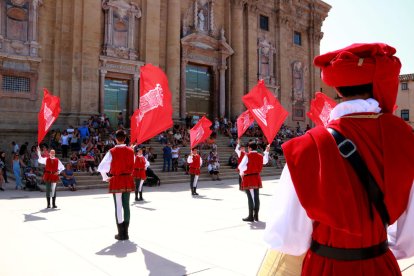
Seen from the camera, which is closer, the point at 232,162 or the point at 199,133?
the point at 199,133

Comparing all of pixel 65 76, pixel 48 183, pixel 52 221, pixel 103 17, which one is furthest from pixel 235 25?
pixel 52 221

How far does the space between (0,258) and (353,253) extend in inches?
213

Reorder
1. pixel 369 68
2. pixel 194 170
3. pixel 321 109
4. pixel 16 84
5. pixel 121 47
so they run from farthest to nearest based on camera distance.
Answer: pixel 121 47 → pixel 16 84 → pixel 194 170 → pixel 321 109 → pixel 369 68

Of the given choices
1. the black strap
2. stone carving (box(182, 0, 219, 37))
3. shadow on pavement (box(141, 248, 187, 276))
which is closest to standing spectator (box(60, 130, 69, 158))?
stone carving (box(182, 0, 219, 37))

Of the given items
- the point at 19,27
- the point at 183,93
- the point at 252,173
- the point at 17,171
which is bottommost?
the point at 17,171

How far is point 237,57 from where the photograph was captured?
27.3 meters

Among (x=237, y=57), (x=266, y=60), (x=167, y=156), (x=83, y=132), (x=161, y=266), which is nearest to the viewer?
(x=161, y=266)

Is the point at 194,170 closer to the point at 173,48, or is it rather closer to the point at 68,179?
the point at 68,179

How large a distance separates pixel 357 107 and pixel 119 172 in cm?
574

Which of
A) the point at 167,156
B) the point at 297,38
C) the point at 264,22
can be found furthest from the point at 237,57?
the point at 167,156

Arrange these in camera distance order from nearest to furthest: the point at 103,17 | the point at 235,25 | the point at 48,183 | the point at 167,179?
the point at 48,183
the point at 167,179
the point at 103,17
the point at 235,25

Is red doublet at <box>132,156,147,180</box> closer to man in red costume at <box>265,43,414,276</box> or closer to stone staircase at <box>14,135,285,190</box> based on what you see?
stone staircase at <box>14,135,285,190</box>

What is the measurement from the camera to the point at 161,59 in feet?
77.3

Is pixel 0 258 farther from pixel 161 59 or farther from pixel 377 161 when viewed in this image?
pixel 161 59
